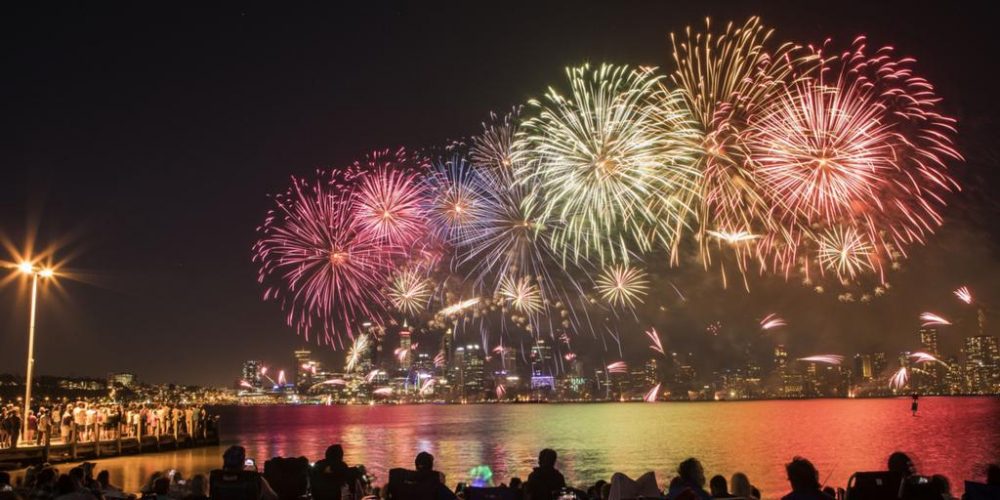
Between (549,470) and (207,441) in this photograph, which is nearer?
(549,470)

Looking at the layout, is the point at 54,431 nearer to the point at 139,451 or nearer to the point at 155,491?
the point at 139,451

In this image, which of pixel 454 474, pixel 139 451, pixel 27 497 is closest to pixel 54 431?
pixel 139 451

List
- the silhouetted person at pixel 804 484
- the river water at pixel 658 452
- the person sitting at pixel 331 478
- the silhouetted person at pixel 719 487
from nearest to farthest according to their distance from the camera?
the silhouetted person at pixel 804 484 → the silhouetted person at pixel 719 487 → the person sitting at pixel 331 478 → the river water at pixel 658 452

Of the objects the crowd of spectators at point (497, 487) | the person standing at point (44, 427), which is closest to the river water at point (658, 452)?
the person standing at point (44, 427)

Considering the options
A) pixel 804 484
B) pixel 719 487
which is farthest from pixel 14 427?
pixel 804 484

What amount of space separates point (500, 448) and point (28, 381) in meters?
32.0

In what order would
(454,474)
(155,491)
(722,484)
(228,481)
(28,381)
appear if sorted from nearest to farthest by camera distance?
(228,481), (722,484), (155,491), (28,381), (454,474)

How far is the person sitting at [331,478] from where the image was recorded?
9766 millimetres

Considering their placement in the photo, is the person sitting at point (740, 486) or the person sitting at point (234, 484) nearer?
the person sitting at point (234, 484)

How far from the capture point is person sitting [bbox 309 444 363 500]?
32.0 feet

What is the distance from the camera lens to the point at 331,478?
980cm

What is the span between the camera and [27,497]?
36.2 ft

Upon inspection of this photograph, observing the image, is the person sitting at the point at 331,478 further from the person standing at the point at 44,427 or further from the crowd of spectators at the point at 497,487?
the person standing at the point at 44,427

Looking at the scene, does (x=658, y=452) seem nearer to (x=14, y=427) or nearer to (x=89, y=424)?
(x=89, y=424)
